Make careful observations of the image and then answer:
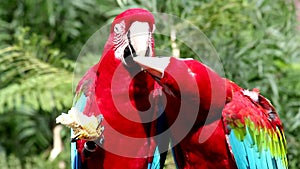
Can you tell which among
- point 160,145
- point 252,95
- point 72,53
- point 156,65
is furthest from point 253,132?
point 72,53

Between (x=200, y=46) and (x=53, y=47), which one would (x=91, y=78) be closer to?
(x=200, y=46)

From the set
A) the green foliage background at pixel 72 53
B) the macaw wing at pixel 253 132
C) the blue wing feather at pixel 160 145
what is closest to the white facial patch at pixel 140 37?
the blue wing feather at pixel 160 145

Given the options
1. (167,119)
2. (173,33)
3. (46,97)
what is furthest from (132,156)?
(46,97)

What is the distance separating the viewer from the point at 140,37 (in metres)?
1.97

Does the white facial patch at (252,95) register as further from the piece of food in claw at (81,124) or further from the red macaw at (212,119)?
the piece of food in claw at (81,124)

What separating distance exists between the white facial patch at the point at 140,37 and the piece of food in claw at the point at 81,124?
0.19 metres

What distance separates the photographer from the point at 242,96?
2.07 metres

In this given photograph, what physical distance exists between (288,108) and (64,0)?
0.96 m

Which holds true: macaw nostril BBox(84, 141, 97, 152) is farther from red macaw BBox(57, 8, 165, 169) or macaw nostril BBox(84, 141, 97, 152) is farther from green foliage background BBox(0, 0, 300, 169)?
green foliage background BBox(0, 0, 300, 169)

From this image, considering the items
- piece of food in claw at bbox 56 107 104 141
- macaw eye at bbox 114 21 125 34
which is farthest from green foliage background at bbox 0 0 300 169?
piece of food in claw at bbox 56 107 104 141

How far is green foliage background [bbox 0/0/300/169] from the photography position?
307 cm

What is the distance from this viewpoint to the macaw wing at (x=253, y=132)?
78.8 inches

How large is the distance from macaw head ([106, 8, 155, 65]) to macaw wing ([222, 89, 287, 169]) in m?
0.24

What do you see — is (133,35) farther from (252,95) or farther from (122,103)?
(252,95)
